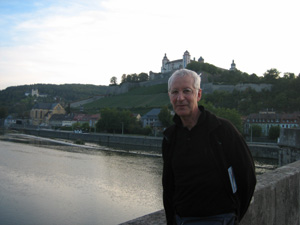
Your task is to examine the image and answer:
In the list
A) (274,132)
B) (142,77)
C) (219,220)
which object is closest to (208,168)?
(219,220)

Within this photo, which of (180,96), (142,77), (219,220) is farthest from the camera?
(142,77)

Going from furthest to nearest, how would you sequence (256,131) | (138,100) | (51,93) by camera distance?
(51,93) → (138,100) → (256,131)

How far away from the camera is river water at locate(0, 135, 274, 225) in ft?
32.0

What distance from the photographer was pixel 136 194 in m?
12.7

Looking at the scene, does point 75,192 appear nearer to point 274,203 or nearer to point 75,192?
point 75,192

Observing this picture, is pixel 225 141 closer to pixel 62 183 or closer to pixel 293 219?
pixel 293 219

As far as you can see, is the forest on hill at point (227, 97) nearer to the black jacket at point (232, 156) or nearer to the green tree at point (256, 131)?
the green tree at point (256, 131)

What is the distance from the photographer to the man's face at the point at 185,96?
Answer: 5.84ft

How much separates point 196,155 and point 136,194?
11470mm

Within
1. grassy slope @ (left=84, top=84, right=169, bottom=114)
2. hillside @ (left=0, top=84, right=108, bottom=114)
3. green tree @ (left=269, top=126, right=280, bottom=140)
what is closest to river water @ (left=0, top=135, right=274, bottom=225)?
green tree @ (left=269, top=126, right=280, bottom=140)

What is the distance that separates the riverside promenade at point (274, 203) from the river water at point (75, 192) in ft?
21.6

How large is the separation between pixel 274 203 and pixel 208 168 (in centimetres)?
181

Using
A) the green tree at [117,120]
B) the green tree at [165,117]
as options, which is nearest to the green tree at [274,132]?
the green tree at [165,117]

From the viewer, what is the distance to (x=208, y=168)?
1656mm
